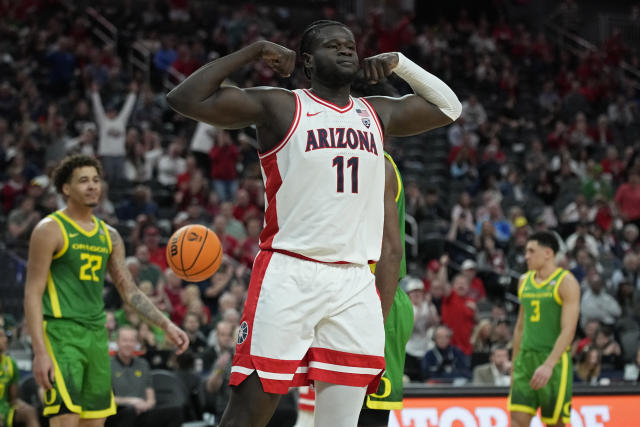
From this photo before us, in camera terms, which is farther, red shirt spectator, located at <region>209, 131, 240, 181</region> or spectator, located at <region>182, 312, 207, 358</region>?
red shirt spectator, located at <region>209, 131, 240, 181</region>

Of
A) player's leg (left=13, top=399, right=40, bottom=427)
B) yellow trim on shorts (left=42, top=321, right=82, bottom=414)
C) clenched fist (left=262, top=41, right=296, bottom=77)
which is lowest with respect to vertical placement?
player's leg (left=13, top=399, right=40, bottom=427)

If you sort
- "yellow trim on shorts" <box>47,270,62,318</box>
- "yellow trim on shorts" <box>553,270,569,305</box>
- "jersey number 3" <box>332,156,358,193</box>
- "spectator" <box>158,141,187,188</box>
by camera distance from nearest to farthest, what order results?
1. "jersey number 3" <box>332,156,358,193</box>
2. "yellow trim on shorts" <box>47,270,62,318</box>
3. "yellow trim on shorts" <box>553,270,569,305</box>
4. "spectator" <box>158,141,187,188</box>

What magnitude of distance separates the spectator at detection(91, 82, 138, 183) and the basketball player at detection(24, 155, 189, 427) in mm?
8069

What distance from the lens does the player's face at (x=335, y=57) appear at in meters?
3.80

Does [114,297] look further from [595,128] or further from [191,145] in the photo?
[595,128]

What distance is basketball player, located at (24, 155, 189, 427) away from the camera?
5.42 metres

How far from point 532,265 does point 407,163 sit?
933cm

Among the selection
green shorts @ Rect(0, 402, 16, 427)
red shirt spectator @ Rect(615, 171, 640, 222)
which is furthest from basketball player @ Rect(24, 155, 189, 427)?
red shirt spectator @ Rect(615, 171, 640, 222)

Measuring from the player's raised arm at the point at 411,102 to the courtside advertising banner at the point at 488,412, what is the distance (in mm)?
4199

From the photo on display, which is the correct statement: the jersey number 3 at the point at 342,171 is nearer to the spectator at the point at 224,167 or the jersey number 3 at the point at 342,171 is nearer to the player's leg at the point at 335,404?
the player's leg at the point at 335,404

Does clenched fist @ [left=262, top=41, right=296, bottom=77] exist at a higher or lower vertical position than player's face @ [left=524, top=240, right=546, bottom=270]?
higher

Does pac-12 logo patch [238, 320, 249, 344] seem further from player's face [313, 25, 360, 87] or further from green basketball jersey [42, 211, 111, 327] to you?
green basketball jersey [42, 211, 111, 327]

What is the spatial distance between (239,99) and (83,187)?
2.32 metres

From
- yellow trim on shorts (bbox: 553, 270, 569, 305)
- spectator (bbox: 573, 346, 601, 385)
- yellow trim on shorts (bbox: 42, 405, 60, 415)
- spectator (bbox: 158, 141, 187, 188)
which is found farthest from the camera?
spectator (bbox: 158, 141, 187, 188)
